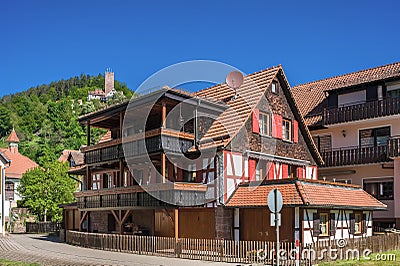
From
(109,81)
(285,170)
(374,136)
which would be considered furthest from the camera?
(109,81)

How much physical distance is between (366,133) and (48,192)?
97.5 ft

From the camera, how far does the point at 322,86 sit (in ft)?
132

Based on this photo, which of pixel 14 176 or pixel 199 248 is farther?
pixel 14 176

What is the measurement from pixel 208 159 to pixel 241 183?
2.09 meters

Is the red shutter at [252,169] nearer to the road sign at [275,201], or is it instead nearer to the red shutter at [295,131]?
the red shutter at [295,131]

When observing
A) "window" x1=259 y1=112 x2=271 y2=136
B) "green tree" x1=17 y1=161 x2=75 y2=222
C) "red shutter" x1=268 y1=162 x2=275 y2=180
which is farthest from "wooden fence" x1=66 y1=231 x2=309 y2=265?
"green tree" x1=17 y1=161 x2=75 y2=222

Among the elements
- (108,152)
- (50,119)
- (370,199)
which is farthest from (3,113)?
(370,199)

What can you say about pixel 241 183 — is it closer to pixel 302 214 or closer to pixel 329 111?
pixel 302 214

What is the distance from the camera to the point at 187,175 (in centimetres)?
2772

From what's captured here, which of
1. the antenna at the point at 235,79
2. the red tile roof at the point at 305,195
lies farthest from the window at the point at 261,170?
the antenna at the point at 235,79

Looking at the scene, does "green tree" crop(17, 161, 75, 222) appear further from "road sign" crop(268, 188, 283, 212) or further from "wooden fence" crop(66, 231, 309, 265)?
"road sign" crop(268, 188, 283, 212)

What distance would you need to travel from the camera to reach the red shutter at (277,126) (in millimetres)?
28875

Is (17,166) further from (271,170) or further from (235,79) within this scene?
(271,170)

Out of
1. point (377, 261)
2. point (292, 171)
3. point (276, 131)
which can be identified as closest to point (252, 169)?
point (276, 131)
